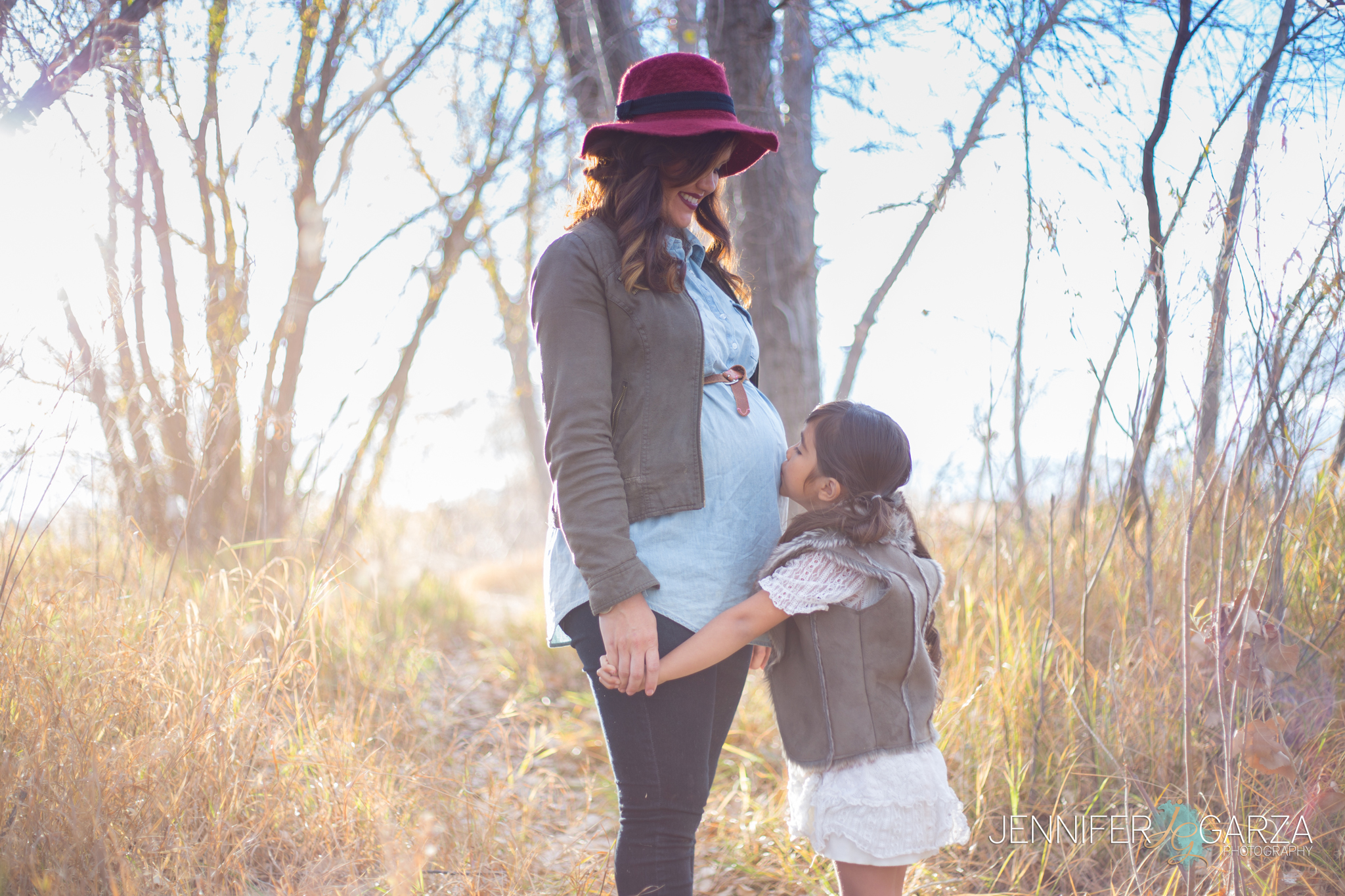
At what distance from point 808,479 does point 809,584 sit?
0.23m

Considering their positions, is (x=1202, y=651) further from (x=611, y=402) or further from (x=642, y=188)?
(x=642, y=188)

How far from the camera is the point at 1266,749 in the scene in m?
1.67

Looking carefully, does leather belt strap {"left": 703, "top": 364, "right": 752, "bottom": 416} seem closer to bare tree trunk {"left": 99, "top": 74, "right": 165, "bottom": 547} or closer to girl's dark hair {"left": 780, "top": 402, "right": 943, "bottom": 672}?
girl's dark hair {"left": 780, "top": 402, "right": 943, "bottom": 672}

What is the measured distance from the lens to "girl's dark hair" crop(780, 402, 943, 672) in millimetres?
1432

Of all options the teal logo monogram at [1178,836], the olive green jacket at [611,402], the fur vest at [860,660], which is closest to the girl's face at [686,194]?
the olive green jacket at [611,402]

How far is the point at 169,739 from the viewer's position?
184 cm

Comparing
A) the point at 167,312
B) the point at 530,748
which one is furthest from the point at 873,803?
the point at 167,312

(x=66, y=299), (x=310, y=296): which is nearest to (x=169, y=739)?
(x=66, y=299)

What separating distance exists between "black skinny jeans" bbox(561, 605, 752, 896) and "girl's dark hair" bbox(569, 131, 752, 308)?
1.87ft

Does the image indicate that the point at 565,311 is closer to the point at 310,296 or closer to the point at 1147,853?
the point at 1147,853

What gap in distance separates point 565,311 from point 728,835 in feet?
6.08

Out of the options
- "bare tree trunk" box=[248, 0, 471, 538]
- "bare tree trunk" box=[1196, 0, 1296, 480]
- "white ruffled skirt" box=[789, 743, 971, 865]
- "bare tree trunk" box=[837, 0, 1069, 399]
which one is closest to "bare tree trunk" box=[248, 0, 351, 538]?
"bare tree trunk" box=[248, 0, 471, 538]

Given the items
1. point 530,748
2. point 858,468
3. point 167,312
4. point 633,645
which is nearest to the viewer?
point 633,645

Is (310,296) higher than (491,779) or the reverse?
higher
